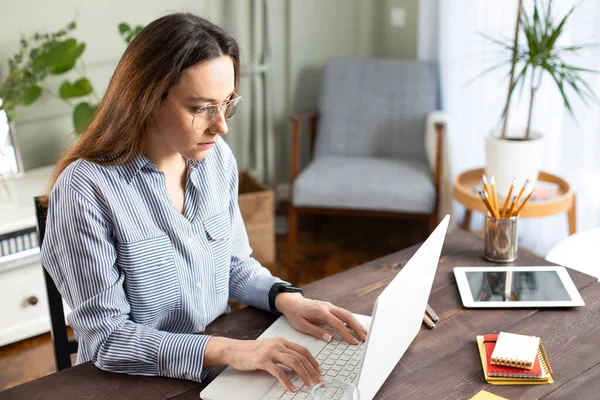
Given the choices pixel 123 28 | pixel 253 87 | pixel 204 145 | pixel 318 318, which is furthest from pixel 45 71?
pixel 318 318

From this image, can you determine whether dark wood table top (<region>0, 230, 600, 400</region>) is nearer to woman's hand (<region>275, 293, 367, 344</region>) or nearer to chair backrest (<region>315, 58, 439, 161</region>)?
woman's hand (<region>275, 293, 367, 344</region>)

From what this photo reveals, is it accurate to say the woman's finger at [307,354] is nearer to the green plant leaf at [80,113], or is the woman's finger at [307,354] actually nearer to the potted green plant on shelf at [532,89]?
the potted green plant on shelf at [532,89]

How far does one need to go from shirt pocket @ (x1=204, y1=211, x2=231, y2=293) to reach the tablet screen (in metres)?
0.54

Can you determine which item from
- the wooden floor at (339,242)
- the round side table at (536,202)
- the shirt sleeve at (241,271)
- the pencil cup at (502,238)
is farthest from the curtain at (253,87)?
the pencil cup at (502,238)

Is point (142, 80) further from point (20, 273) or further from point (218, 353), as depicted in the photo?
point (20, 273)

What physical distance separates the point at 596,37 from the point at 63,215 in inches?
86.1

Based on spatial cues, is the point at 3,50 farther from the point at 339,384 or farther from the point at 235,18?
the point at 339,384

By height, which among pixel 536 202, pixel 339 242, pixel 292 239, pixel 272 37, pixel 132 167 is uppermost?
pixel 272 37

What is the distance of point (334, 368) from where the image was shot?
131 cm

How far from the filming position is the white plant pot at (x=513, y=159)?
269 centimetres

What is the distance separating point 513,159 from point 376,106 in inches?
39.9

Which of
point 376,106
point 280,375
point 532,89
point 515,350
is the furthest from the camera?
point 376,106

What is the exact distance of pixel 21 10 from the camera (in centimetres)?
294

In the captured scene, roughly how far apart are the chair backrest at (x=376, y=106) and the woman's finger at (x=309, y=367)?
237 cm
